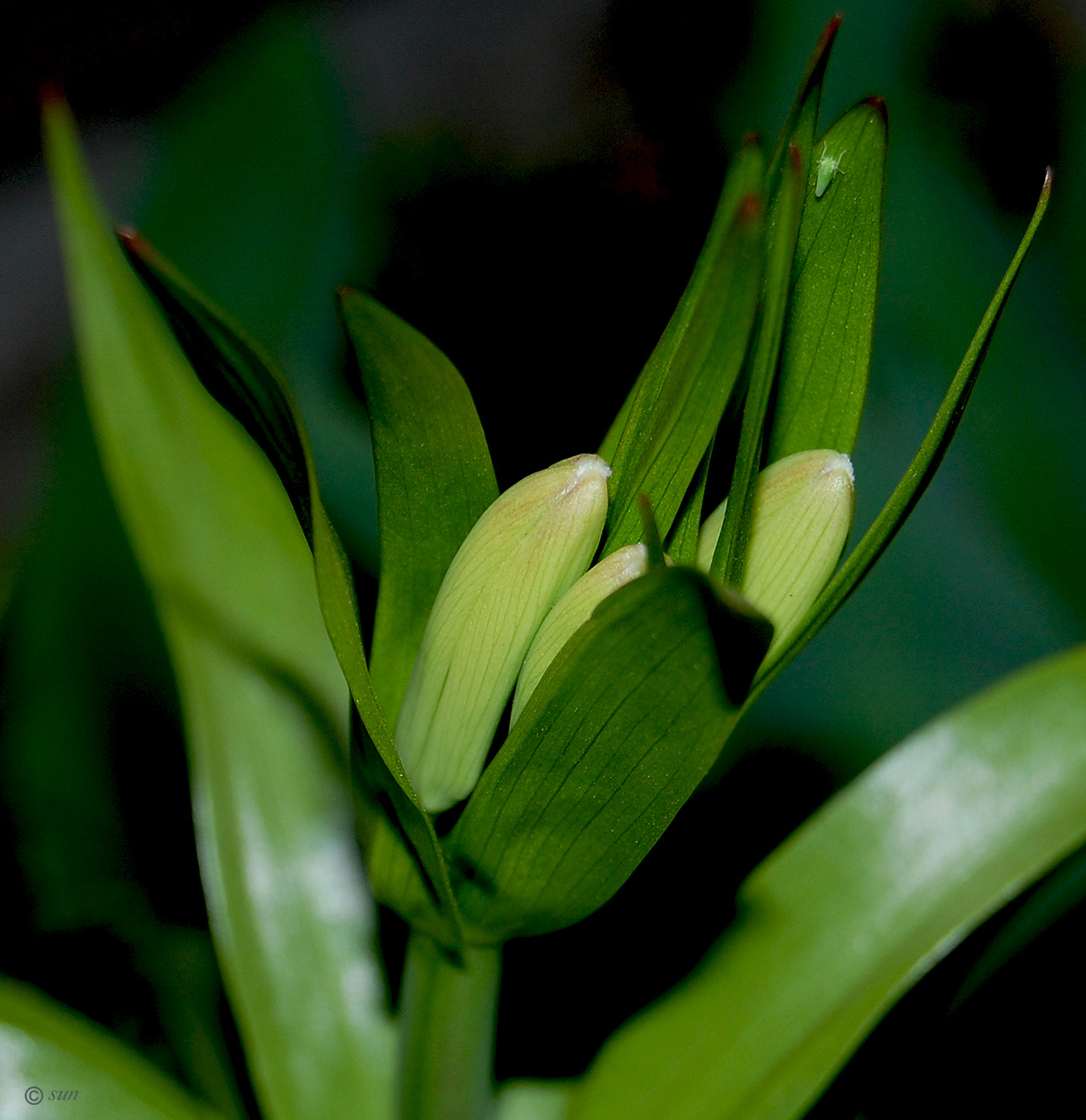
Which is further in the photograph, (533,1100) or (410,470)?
(533,1100)

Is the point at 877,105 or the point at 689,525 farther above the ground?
the point at 877,105

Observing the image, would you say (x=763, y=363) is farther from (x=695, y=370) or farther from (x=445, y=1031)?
(x=445, y=1031)

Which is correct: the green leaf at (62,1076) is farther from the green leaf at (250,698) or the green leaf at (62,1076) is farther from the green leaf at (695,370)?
the green leaf at (695,370)

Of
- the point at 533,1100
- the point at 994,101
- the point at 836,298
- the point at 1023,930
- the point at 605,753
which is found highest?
the point at 994,101

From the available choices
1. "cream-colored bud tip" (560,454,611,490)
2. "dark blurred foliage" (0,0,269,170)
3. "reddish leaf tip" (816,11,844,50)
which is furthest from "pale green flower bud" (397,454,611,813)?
"dark blurred foliage" (0,0,269,170)

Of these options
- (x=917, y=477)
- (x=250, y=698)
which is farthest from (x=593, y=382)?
(x=917, y=477)

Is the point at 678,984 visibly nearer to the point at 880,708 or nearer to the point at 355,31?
the point at 880,708

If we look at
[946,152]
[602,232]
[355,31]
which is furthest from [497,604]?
[355,31]
